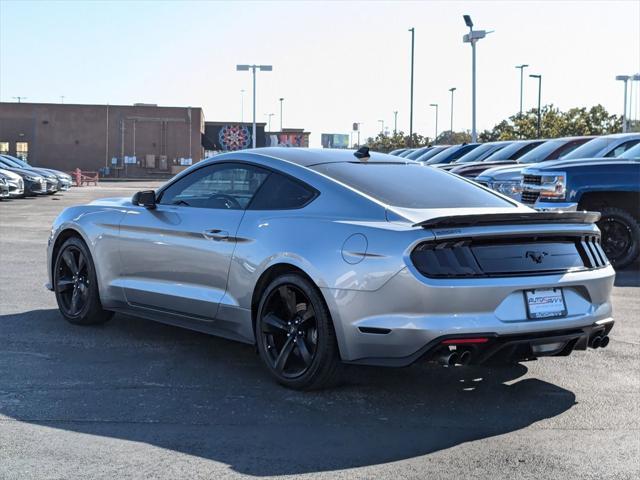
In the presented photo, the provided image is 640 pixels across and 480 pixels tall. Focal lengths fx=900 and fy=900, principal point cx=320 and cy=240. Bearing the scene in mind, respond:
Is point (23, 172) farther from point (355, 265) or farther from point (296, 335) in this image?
point (355, 265)

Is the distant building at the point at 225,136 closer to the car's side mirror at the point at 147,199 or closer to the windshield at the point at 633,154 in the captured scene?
the windshield at the point at 633,154

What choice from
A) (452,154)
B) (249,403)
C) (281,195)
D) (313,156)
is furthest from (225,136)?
(249,403)

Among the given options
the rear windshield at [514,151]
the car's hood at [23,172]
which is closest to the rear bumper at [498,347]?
the rear windshield at [514,151]

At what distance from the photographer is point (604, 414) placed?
5297 mm

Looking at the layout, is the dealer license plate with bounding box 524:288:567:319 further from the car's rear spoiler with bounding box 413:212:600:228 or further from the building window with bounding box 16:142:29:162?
the building window with bounding box 16:142:29:162

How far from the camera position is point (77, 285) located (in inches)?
304

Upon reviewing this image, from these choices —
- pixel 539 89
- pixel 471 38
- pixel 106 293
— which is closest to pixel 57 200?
pixel 471 38

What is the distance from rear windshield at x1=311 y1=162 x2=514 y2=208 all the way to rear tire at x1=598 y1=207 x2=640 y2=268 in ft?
18.7

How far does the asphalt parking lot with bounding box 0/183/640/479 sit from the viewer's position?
4359 mm

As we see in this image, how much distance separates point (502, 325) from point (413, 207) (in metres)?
0.97

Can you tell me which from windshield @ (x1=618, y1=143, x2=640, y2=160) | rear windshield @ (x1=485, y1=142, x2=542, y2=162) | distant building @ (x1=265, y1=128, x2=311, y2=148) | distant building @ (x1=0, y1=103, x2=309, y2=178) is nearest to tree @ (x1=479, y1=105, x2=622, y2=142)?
distant building @ (x1=0, y1=103, x2=309, y2=178)

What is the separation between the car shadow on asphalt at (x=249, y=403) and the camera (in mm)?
4633

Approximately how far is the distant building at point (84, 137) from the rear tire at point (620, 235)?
64.4m

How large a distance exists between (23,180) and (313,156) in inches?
1052
